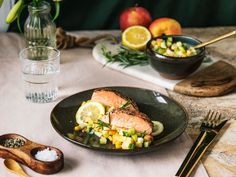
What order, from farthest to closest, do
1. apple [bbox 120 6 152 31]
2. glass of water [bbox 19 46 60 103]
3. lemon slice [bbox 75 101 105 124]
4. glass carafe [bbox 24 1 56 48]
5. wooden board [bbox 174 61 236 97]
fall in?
apple [bbox 120 6 152 31], glass carafe [bbox 24 1 56 48], wooden board [bbox 174 61 236 97], glass of water [bbox 19 46 60 103], lemon slice [bbox 75 101 105 124]

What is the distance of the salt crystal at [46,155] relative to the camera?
4.61ft

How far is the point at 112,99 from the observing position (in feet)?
5.36

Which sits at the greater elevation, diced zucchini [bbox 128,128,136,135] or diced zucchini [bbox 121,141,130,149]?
diced zucchini [bbox 128,128,136,135]

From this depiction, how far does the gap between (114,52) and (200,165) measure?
85 centimetres

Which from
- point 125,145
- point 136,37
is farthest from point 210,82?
point 125,145

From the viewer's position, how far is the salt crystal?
4.61ft

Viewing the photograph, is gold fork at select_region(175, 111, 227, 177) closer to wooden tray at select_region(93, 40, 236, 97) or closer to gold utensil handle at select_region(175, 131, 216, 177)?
gold utensil handle at select_region(175, 131, 216, 177)

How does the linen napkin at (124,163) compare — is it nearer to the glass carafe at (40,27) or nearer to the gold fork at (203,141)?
the gold fork at (203,141)

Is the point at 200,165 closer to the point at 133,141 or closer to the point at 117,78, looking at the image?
the point at 133,141

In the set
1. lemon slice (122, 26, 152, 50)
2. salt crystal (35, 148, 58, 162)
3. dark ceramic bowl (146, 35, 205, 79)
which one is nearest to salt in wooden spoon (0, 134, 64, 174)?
salt crystal (35, 148, 58, 162)

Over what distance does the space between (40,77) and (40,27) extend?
305mm

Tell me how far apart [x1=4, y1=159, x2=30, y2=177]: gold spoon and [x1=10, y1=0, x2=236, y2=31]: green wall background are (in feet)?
3.71

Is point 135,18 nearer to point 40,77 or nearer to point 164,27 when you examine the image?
point 164,27

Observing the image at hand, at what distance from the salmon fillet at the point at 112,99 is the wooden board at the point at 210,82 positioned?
334 mm
